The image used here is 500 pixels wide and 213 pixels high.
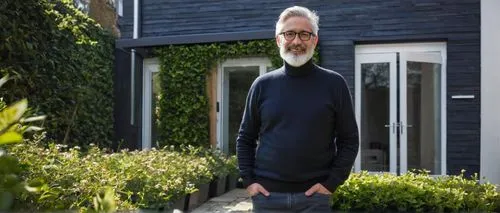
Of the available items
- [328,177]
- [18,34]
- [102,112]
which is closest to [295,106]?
[328,177]

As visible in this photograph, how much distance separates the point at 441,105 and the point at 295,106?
17.8 feet

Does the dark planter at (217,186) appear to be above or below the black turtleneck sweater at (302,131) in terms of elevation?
below

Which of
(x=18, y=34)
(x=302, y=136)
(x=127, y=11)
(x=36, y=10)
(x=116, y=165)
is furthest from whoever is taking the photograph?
(x=127, y=11)

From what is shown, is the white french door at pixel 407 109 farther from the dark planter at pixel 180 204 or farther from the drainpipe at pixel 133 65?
the drainpipe at pixel 133 65

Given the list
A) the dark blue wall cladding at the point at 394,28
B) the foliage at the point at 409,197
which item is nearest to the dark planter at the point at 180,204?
the foliage at the point at 409,197

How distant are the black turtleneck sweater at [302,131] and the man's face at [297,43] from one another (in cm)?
4

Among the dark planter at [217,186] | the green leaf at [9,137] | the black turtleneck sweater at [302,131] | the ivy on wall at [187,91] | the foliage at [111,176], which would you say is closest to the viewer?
the green leaf at [9,137]

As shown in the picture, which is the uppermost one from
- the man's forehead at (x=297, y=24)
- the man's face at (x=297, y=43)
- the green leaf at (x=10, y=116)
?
the man's forehead at (x=297, y=24)

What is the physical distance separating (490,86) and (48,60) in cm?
538

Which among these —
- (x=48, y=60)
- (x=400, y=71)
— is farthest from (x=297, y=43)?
(x=400, y=71)

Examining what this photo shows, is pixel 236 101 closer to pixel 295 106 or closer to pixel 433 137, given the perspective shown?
pixel 433 137

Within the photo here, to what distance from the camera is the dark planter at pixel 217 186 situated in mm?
5598

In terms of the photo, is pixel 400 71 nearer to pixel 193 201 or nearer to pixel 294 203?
pixel 193 201

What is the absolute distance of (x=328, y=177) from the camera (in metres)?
2.27
